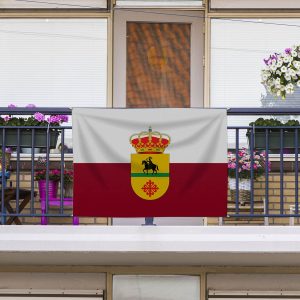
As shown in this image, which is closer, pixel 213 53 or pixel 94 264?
pixel 94 264

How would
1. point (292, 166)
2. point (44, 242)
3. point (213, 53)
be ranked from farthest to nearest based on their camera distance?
point (213, 53) → point (292, 166) → point (44, 242)

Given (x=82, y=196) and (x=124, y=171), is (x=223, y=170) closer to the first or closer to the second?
(x=124, y=171)

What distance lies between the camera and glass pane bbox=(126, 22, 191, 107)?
28.9 ft

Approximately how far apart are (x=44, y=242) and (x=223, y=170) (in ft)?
5.69

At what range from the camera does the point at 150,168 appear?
19.3ft

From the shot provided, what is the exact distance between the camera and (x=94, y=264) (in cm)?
594

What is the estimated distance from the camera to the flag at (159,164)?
593cm

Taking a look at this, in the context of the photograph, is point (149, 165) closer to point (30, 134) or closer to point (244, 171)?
point (30, 134)

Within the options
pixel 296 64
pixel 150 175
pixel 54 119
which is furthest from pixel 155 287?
pixel 296 64

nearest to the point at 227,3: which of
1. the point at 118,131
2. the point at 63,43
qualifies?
the point at 63,43

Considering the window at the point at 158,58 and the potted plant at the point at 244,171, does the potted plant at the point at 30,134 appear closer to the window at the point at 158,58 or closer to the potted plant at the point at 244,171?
the window at the point at 158,58

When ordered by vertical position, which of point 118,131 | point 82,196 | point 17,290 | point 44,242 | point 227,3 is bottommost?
point 17,290

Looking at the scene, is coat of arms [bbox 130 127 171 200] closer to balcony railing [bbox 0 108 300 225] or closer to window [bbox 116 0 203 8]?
balcony railing [bbox 0 108 300 225]

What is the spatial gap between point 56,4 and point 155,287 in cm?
447
